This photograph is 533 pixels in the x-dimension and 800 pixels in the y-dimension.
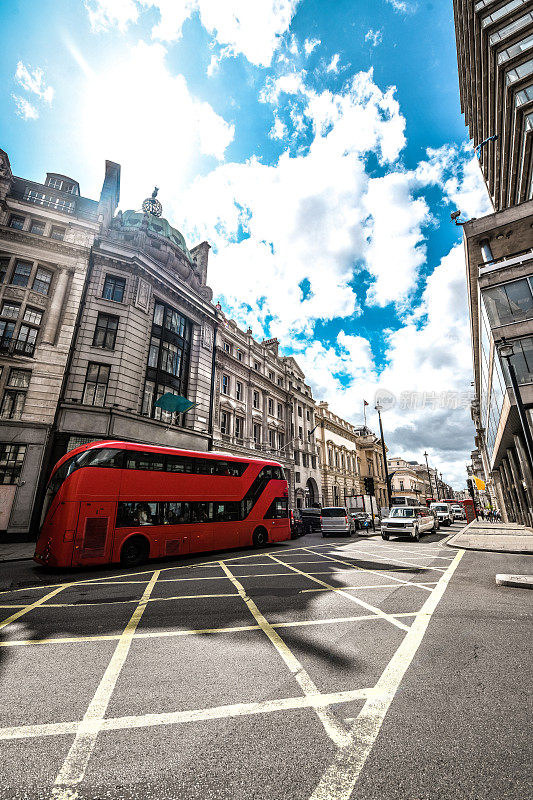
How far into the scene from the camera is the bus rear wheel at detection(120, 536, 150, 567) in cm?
1117

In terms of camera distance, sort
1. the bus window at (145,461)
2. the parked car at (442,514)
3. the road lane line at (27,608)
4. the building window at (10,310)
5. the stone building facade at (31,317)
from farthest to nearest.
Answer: the parked car at (442,514) < the building window at (10,310) < the stone building facade at (31,317) < the bus window at (145,461) < the road lane line at (27,608)

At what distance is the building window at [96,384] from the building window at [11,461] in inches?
165

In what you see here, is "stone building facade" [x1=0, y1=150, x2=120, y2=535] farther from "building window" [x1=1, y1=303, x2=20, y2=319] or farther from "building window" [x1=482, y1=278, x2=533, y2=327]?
"building window" [x1=482, y1=278, x2=533, y2=327]

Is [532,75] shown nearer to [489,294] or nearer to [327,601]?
[489,294]

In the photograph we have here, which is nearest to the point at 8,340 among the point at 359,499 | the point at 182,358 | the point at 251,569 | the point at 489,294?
the point at 182,358

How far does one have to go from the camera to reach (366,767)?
2.27m

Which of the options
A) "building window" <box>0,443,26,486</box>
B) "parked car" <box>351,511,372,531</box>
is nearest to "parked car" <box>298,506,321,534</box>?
"parked car" <box>351,511,372,531</box>

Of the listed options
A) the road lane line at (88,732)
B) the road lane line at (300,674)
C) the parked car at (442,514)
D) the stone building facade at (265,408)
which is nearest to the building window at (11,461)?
the stone building facade at (265,408)

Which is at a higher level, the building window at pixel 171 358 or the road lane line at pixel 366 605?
the building window at pixel 171 358

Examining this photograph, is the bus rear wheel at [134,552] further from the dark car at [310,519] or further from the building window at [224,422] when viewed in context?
the building window at [224,422]

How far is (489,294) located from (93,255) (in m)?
24.9

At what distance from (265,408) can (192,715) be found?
34.6m

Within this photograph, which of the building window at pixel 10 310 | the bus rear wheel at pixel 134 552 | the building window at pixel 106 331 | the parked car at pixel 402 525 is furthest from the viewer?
the building window at pixel 106 331

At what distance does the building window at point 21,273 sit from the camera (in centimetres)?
2067
